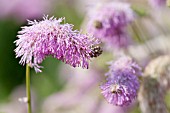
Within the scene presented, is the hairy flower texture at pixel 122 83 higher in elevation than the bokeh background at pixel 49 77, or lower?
lower

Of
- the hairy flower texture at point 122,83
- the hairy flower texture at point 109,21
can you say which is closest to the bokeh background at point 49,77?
the hairy flower texture at point 109,21

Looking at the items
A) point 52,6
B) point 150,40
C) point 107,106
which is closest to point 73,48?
point 107,106

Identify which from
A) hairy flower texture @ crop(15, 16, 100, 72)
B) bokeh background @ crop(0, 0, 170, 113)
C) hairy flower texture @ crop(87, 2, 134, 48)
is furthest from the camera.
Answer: bokeh background @ crop(0, 0, 170, 113)

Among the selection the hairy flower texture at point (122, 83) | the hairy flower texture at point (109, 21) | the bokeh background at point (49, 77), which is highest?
the bokeh background at point (49, 77)

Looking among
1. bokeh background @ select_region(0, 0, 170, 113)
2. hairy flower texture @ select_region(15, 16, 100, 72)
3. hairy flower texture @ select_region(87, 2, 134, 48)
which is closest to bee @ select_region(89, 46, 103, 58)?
hairy flower texture @ select_region(15, 16, 100, 72)

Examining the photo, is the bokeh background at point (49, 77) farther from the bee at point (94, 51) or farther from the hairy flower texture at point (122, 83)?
the bee at point (94, 51)

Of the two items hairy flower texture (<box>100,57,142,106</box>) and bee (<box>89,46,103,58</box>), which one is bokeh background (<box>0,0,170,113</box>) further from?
bee (<box>89,46,103,58</box>)

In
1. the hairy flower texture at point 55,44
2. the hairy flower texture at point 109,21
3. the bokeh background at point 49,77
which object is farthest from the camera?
the bokeh background at point 49,77

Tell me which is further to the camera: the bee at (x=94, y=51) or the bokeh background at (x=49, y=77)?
the bokeh background at (x=49, y=77)

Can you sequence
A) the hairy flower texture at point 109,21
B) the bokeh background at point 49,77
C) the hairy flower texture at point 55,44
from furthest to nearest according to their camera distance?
the bokeh background at point 49,77, the hairy flower texture at point 109,21, the hairy flower texture at point 55,44
